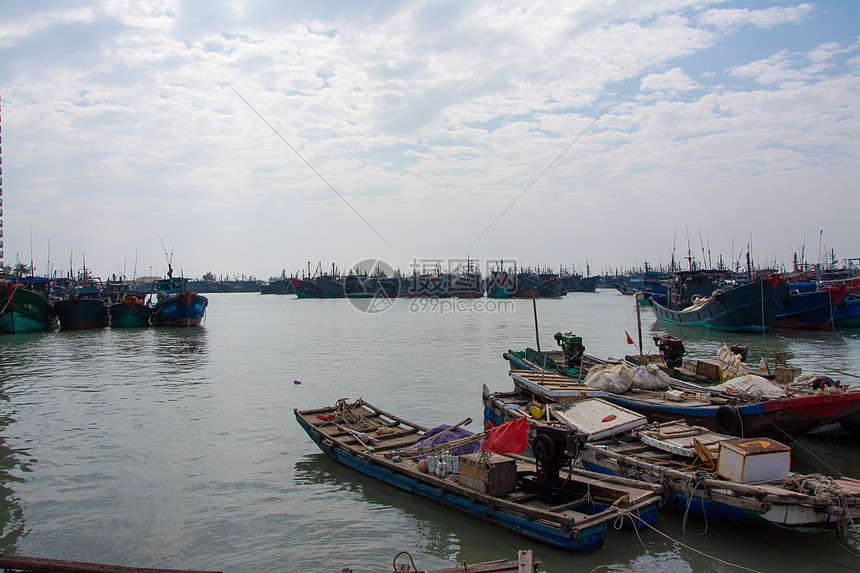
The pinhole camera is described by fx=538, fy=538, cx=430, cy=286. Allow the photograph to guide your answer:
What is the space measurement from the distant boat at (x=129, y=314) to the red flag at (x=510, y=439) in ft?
159

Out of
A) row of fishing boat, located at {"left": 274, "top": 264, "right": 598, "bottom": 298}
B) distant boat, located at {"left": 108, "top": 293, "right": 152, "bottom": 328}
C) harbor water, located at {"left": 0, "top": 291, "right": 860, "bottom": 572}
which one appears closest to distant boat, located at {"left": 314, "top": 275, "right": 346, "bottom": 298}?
row of fishing boat, located at {"left": 274, "top": 264, "right": 598, "bottom": 298}

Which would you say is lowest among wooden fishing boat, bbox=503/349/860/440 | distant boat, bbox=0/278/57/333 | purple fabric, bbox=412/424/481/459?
purple fabric, bbox=412/424/481/459

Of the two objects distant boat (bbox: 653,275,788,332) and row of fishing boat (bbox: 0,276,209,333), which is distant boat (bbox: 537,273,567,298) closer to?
distant boat (bbox: 653,275,788,332)

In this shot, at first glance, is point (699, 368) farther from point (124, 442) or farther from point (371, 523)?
point (124, 442)

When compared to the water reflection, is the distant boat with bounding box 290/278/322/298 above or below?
above

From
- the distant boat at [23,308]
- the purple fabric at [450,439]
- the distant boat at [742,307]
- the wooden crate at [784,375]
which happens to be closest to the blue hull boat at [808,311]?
the distant boat at [742,307]

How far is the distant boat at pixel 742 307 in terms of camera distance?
3359 cm

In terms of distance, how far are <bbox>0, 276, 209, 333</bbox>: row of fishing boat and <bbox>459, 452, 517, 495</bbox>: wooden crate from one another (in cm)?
4537

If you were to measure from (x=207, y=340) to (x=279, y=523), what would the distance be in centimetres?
3438

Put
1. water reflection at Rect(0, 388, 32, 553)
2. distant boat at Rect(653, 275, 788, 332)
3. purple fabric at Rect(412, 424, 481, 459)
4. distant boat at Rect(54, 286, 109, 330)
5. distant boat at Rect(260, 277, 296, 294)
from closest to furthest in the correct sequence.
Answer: water reflection at Rect(0, 388, 32, 553) → purple fabric at Rect(412, 424, 481, 459) → distant boat at Rect(653, 275, 788, 332) → distant boat at Rect(54, 286, 109, 330) → distant boat at Rect(260, 277, 296, 294)

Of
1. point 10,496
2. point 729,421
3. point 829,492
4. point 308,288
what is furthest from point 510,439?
point 308,288

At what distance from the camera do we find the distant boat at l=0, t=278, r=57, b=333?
4084 cm

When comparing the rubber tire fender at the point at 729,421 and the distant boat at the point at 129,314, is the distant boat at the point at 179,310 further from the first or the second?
the rubber tire fender at the point at 729,421

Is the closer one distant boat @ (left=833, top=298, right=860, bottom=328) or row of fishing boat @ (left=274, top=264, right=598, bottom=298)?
distant boat @ (left=833, top=298, right=860, bottom=328)
